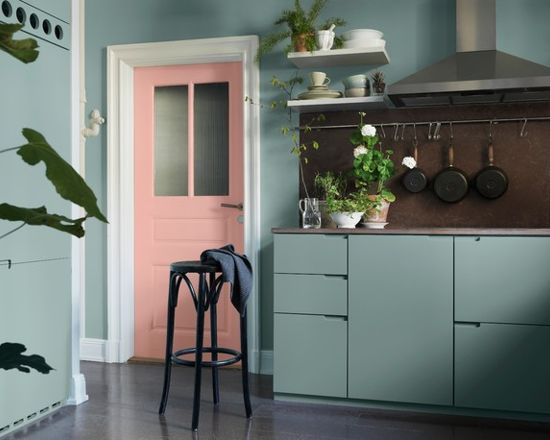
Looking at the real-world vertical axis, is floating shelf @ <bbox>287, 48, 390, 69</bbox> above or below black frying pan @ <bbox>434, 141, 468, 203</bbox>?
above

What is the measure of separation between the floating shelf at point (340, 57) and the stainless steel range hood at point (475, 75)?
26 cm

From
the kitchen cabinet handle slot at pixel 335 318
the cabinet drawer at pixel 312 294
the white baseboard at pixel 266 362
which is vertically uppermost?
the cabinet drawer at pixel 312 294

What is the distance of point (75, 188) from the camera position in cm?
115

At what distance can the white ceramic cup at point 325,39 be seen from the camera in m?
3.60

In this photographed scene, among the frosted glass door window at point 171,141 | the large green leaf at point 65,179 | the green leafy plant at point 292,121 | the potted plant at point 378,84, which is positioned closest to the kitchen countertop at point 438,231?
the green leafy plant at point 292,121

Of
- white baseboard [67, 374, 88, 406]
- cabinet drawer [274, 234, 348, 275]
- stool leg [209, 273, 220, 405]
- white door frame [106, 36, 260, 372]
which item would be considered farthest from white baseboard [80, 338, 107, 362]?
cabinet drawer [274, 234, 348, 275]

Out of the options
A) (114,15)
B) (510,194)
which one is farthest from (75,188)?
(114,15)

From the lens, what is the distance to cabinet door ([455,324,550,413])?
3029 millimetres

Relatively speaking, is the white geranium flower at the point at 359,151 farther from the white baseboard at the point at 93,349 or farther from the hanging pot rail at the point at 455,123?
the white baseboard at the point at 93,349

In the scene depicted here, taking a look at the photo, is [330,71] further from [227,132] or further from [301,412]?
[301,412]

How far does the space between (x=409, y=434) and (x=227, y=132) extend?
2091 millimetres

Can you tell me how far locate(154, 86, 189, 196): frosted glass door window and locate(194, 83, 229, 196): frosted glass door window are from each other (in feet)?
0.28

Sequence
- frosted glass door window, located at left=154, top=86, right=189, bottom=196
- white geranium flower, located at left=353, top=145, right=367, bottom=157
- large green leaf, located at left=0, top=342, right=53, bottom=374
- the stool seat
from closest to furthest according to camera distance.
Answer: large green leaf, located at left=0, top=342, right=53, bottom=374, the stool seat, white geranium flower, located at left=353, top=145, right=367, bottom=157, frosted glass door window, located at left=154, top=86, right=189, bottom=196

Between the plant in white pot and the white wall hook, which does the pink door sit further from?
the plant in white pot
